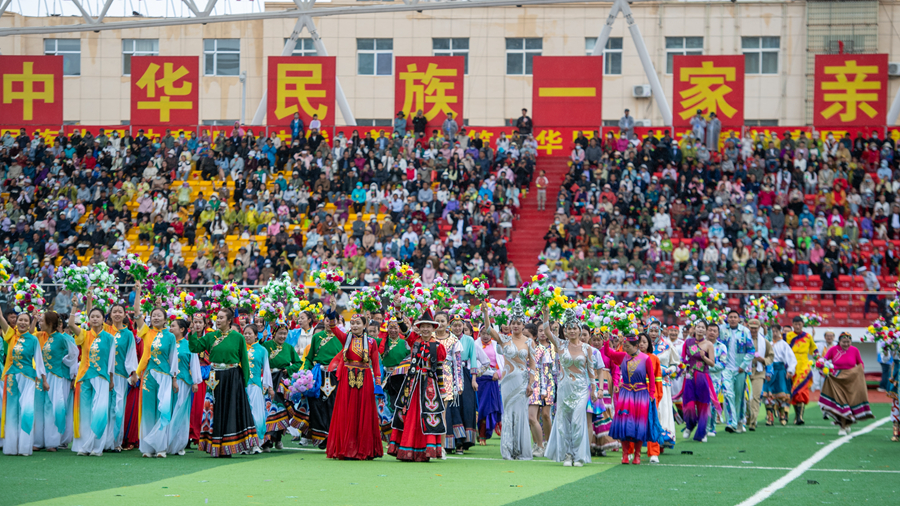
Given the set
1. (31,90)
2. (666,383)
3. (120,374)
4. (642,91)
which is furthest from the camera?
(642,91)

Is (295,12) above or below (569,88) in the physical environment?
above

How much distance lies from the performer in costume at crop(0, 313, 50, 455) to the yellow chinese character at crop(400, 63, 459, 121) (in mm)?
19273

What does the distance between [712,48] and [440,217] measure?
57.8 feet

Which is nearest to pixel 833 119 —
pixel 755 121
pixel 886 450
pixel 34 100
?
pixel 755 121

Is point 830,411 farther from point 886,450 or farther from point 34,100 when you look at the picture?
point 34,100

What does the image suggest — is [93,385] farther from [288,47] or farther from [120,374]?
[288,47]

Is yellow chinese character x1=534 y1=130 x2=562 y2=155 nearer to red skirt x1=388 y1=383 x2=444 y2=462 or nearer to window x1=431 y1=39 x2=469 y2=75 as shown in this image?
window x1=431 y1=39 x2=469 y2=75

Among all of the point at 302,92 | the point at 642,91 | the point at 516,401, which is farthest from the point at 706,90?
the point at 516,401

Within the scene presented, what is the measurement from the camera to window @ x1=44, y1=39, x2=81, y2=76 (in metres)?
43.1

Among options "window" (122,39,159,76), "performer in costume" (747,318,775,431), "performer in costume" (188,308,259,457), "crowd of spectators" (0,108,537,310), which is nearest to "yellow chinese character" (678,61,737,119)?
"crowd of spectators" (0,108,537,310)

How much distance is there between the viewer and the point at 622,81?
41.2 metres

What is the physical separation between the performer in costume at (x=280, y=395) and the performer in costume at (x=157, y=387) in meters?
1.47

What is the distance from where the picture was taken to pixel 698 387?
1560cm

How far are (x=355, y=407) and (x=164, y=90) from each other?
20682mm
